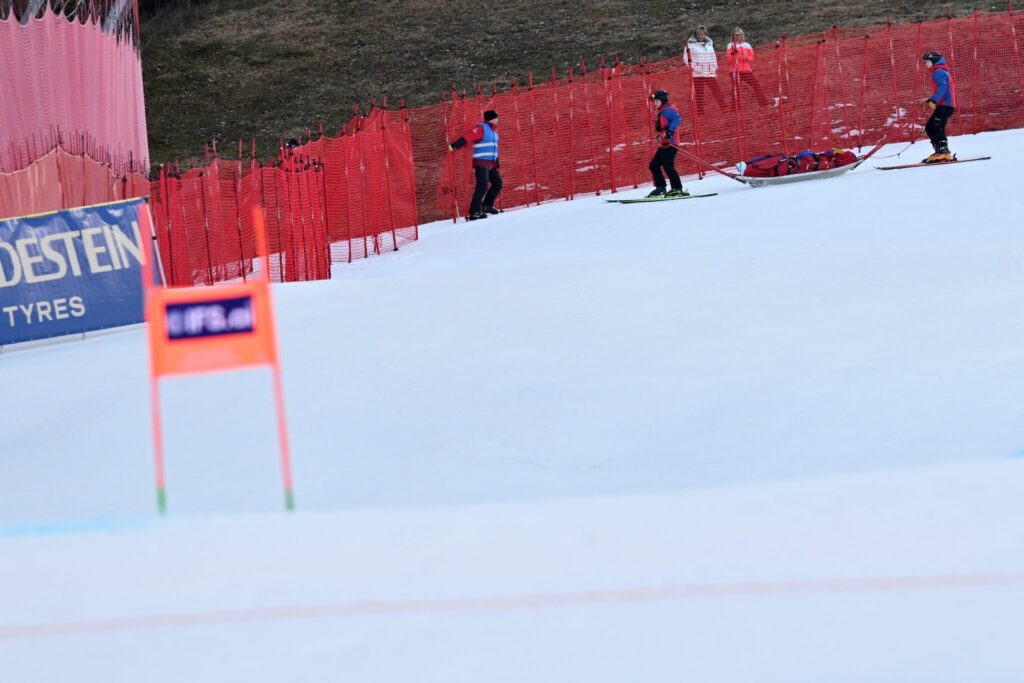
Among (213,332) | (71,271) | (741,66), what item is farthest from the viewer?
(741,66)

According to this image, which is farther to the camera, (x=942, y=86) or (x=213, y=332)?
(x=942, y=86)

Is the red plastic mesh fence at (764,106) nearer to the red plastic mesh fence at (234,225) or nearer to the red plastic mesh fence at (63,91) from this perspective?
the red plastic mesh fence at (234,225)

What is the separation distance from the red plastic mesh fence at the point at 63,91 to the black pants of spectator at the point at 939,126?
1096 cm

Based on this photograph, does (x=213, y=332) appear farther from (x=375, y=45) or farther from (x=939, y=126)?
(x=375, y=45)

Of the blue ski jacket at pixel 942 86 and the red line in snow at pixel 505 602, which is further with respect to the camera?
the blue ski jacket at pixel 942 86

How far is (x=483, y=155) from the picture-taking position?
70.5ft

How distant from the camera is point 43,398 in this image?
33.3 feet

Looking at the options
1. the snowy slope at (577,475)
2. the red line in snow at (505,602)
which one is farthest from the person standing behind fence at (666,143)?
the red line in snow at (505,602)

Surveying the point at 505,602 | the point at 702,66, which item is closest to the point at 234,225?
the point at 702,66

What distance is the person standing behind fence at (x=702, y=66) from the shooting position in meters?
23.7

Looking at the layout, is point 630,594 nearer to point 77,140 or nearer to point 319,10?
point 77,140

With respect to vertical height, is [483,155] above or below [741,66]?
below

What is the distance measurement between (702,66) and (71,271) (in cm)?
1394

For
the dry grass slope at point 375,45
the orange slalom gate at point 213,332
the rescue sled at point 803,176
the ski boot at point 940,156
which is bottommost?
the orange slalom gate at point 213,332
